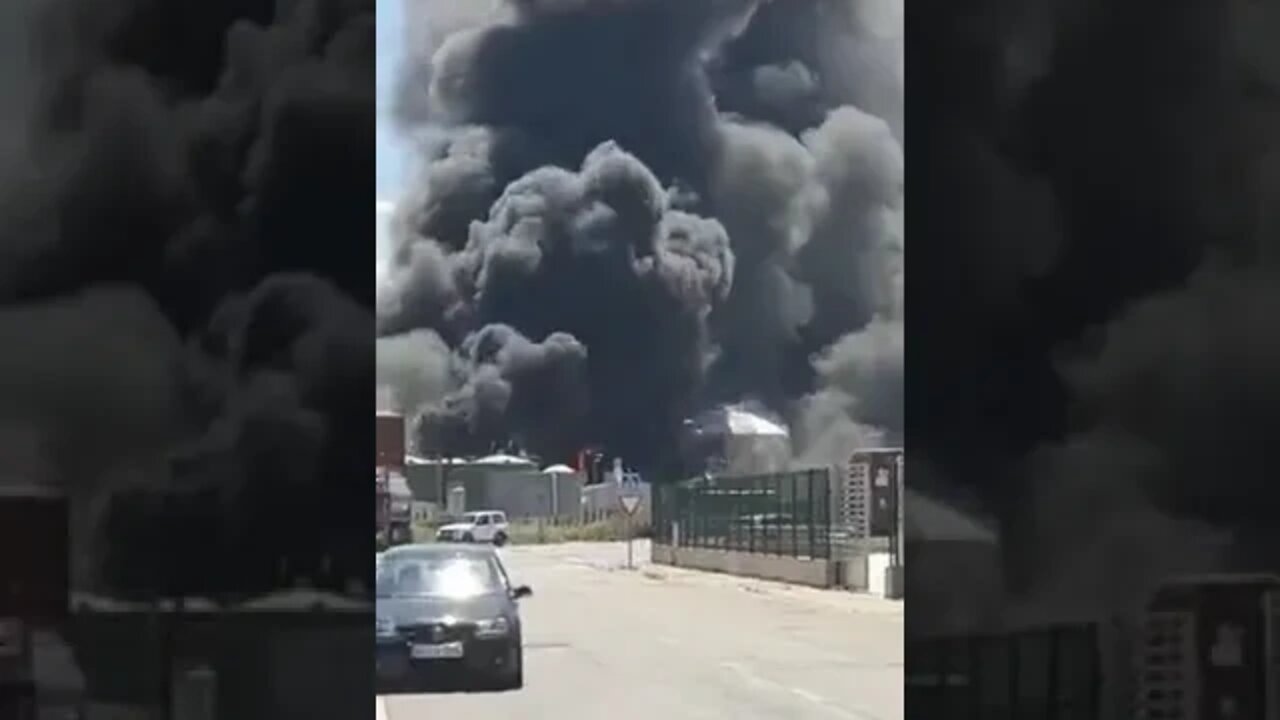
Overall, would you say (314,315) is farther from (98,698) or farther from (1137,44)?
(1137,44)

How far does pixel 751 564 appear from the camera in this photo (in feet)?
13.2

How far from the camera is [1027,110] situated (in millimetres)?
4137

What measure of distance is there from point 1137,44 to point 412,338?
1.63m

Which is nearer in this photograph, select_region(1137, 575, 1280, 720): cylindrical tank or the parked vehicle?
the parked vehicle

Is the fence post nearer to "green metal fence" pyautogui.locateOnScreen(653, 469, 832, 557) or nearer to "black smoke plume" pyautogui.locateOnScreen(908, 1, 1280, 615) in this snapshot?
"green metal fence" pyautogui.locateOnScreen(653, 469, 832, 557)

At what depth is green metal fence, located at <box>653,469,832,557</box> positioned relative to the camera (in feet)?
13.0

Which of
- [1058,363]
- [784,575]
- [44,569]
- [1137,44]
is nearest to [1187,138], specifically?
[1137,44]

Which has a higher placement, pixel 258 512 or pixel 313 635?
pixel 258 512

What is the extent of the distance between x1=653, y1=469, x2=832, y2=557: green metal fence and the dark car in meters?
0.34

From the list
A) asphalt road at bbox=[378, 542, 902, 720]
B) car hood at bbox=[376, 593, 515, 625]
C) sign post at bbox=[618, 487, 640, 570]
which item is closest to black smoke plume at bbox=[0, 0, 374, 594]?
car hood at bbox=[376, 593, 515, 625]

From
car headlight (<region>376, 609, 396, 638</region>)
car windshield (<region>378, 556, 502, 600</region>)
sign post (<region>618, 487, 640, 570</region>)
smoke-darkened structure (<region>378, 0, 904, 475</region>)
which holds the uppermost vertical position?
smoke-darkened structure (<region>378, 0, 904, 475</region>)

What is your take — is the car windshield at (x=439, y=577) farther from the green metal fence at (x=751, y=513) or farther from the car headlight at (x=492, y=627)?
the green metal fence at (x=751, y=513)

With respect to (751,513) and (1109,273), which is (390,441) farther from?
(1109,273)

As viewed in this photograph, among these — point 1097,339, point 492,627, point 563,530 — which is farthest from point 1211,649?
point 492,627
